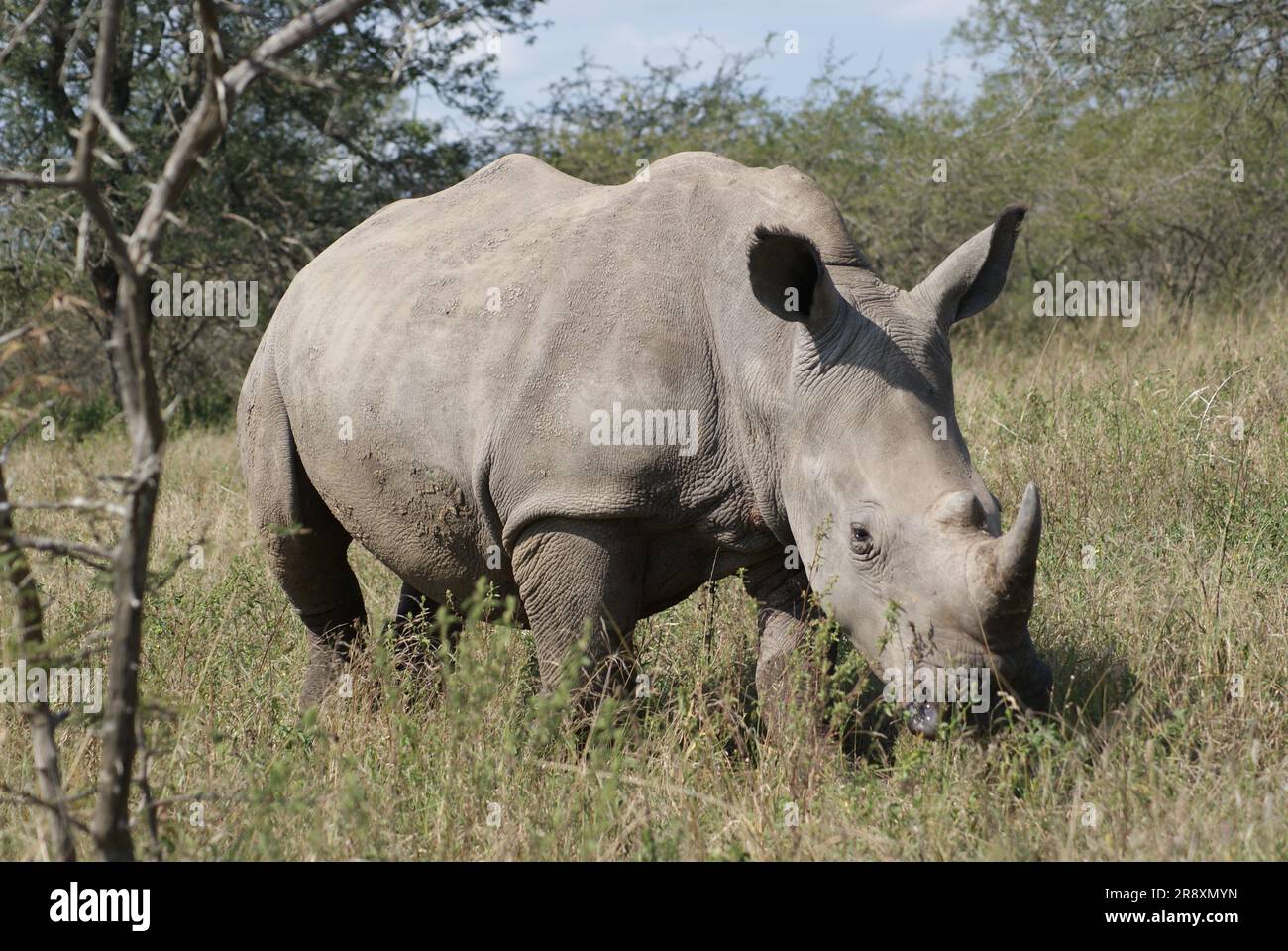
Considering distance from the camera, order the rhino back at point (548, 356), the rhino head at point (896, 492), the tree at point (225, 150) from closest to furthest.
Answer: the rhino head at point (896, 492)
the rhino back at point (548, 356)
the tree at point (225, 150)

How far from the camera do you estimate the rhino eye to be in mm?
3852

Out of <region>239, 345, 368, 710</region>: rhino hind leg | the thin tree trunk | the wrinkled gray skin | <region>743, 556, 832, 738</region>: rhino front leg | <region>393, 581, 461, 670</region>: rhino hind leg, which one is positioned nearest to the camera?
the thin tree trunk

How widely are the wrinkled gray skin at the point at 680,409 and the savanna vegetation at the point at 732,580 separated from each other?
321 millimetres

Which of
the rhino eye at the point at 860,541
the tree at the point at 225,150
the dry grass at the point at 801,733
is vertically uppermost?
the tree at the point at 225,150

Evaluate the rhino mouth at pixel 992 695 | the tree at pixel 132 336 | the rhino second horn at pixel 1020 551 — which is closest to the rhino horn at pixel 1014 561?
the rhino second horn at pixel 1020 551

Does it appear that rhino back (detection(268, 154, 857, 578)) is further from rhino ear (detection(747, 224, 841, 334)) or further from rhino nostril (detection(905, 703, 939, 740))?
rhino nostril (detection(905, 703, 939, 740))

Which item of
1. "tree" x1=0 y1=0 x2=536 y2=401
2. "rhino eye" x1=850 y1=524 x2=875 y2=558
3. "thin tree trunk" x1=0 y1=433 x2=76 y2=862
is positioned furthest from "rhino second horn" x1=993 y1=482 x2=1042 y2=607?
"tree" x1=0 y1=0 x2=536 y2=401

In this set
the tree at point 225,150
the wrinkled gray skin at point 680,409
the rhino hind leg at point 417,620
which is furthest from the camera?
the tree at point 225,150

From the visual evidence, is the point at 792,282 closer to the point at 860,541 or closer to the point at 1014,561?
the point at 860,541

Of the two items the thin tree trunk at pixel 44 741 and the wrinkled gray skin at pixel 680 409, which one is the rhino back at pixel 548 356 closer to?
the wrinkled gray skin at pixel 680 409

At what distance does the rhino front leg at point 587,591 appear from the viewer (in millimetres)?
4246

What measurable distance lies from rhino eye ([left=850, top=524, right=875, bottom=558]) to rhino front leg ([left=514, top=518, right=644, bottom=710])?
757mm

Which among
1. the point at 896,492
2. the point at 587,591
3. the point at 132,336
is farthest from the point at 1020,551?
the point at 132,336
